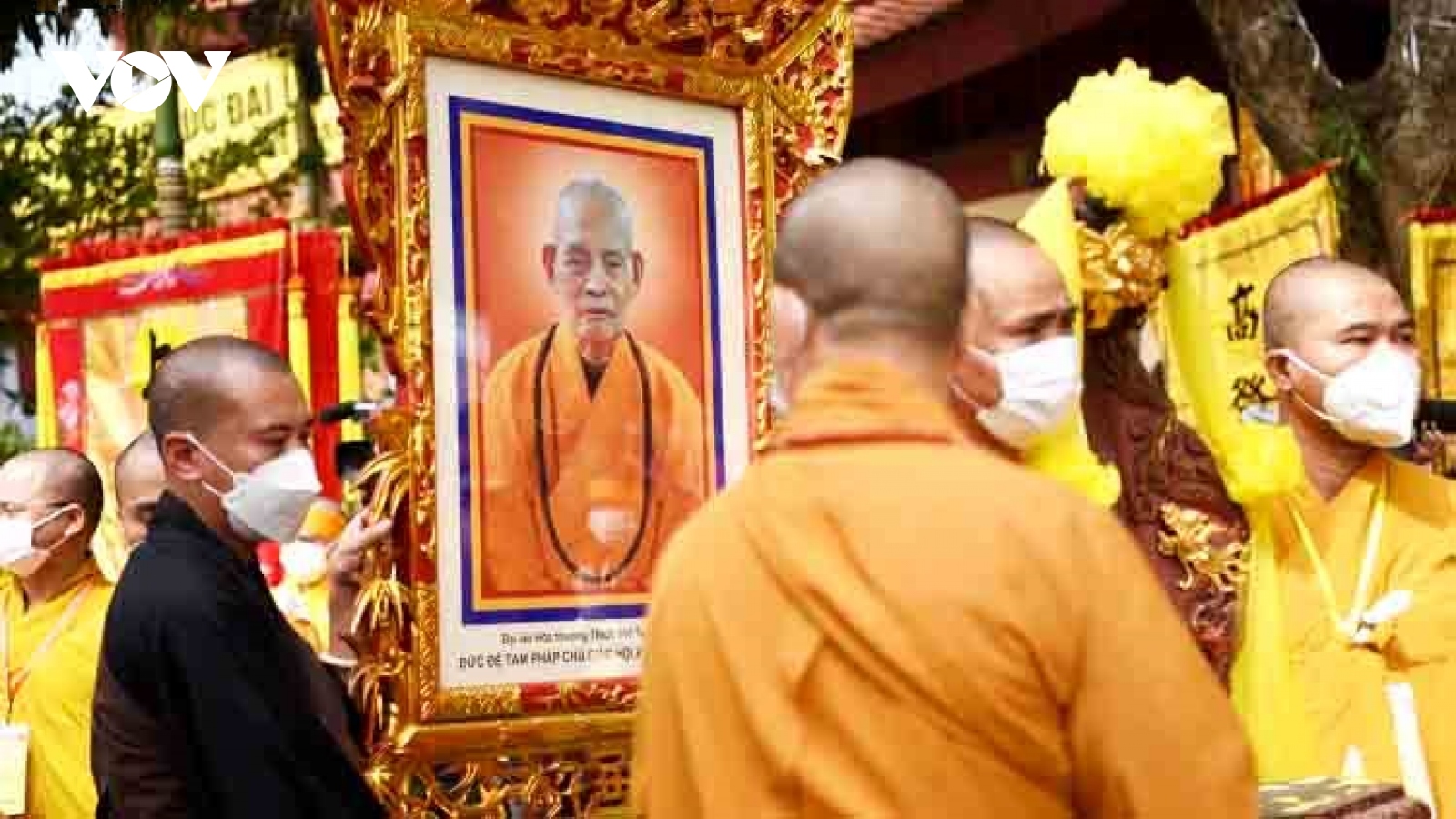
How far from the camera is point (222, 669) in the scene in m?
3.11

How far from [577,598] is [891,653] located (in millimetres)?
1429

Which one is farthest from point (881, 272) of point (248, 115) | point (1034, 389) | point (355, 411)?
point (248, 115)

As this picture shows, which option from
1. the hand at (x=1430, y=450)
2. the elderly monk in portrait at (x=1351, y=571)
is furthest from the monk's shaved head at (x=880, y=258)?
the hand at (x=1430, y=450)

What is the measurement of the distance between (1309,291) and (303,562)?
3.35m

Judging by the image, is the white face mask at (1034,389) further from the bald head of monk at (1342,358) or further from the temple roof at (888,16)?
the temple roof at (888,16)

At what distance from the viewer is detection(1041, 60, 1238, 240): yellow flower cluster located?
11.6 ft

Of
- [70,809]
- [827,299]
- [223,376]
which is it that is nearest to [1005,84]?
[70,809]

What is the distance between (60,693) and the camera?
5262mm

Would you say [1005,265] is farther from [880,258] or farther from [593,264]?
[880,258]

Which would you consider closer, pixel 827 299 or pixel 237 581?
pixel 827 299

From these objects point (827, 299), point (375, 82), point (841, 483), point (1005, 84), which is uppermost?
point (1005, 84)

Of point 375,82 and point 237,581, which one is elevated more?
point 375,82

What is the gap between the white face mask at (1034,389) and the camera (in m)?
3.12

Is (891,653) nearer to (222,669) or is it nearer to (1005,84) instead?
(222,669)
